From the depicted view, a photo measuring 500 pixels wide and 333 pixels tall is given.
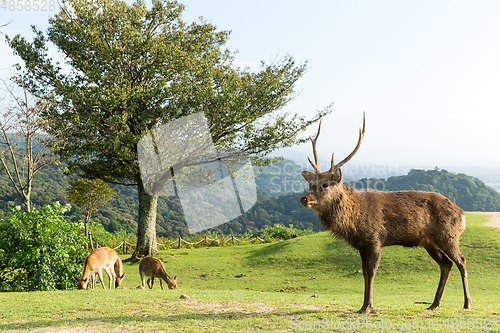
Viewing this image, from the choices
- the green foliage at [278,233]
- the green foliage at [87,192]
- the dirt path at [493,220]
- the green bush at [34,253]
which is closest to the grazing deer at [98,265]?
the green bush at [34,253]

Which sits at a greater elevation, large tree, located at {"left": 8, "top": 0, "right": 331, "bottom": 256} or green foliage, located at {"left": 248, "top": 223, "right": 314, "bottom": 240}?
large tree, located at {"left": 8, "top": 0, "right": 331, "bottom": 256}

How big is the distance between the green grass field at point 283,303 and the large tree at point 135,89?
5.22 m

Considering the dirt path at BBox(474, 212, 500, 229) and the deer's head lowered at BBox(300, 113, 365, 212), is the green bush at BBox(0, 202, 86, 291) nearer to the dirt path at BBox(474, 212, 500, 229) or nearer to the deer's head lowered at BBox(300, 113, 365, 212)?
the deer's head lowered at BBox(300, 113, 365, 212)

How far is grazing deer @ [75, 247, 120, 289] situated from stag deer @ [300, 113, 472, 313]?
6458 millimetres

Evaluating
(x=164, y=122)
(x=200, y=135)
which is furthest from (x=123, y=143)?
(x=200, y=135)

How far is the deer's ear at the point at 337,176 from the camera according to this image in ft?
17.2

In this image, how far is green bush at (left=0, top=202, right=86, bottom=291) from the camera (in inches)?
360

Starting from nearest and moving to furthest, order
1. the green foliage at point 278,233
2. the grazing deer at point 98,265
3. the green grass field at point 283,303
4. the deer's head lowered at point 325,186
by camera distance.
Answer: the green grass field at point 283,303, the deer's head lowered at point 325,186, the grazing deer at point 98,265, the green foliage at point 278,233

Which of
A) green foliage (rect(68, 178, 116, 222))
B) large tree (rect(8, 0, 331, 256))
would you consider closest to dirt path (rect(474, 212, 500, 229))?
large tree (rect(8, 0, 331, 256))

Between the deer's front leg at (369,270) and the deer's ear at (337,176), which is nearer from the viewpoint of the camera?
the deer's front leg at (369,270)

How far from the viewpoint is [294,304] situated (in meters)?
6.07

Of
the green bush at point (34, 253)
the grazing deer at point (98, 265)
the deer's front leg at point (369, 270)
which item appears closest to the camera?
the deer's front leg at point (369, 270)

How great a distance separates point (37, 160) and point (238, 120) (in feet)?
26.1

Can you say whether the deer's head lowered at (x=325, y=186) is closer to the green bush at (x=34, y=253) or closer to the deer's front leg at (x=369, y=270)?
the deer's front leg at (x=369, y=270)
